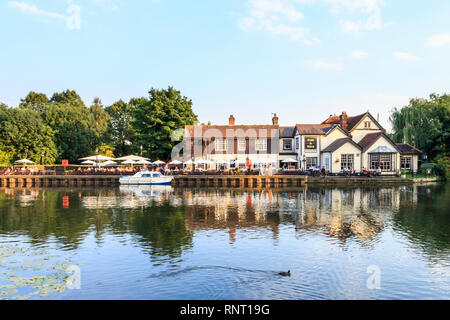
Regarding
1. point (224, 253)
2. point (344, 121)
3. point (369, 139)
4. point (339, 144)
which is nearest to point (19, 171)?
point (339, 144)

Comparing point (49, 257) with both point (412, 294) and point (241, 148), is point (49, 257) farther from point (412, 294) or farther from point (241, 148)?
point (241, 148)

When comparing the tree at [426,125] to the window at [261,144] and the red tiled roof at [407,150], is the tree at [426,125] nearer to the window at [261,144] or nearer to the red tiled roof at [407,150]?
the red tiled roof at [407,150]

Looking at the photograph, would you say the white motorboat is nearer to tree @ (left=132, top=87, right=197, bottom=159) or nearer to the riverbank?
the riverbank

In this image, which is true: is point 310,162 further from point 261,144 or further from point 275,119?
point 275,119

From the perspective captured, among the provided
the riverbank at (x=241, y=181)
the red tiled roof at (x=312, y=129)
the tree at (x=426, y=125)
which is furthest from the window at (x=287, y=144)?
the tree at (x=426, y=125)

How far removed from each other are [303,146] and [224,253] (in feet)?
144

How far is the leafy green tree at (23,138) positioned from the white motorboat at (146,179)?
21.3 metres

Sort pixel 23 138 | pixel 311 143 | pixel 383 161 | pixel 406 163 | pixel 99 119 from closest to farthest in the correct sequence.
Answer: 1. pixel 383 161
2. pixel 406 163
3. pixel 311 143
4. pixel 23 138
5. pixel 99 119

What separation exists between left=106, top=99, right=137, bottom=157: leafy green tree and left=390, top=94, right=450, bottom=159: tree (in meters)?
50.9

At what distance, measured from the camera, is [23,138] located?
60.6m

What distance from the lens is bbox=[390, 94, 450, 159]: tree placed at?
5728 cm
